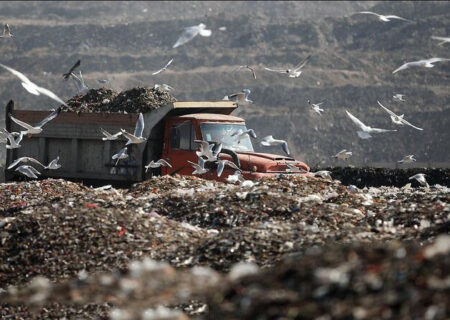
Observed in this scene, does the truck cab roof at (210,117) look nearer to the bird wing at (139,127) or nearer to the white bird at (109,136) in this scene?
the bird wing at (139,127)

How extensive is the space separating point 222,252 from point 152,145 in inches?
277

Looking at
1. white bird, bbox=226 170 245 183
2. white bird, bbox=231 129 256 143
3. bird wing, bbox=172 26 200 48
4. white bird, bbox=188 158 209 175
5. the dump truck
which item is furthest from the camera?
the dump truck

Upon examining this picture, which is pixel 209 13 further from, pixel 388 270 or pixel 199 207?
pixel 388 270

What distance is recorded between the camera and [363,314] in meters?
4.39

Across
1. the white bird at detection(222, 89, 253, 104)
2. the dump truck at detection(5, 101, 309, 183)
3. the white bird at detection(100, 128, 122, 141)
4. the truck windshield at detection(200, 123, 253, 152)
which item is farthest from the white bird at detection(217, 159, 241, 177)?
the white bird at detection(222, 89, 253, 104)

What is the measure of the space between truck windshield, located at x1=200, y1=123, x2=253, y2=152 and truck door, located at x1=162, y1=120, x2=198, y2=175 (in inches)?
9.3

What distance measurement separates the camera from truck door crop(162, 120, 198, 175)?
1479 cm

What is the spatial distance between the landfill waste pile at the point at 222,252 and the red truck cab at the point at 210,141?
1094 millimetres

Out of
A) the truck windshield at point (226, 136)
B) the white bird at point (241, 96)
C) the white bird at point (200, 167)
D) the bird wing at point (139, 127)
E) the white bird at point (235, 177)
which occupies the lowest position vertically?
the white bird at point (235, 177)

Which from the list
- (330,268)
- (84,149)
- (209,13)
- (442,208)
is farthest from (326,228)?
(209,13)

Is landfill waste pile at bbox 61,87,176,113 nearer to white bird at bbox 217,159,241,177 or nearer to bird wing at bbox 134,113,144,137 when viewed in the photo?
bird wing at bbox 134,113,144,137

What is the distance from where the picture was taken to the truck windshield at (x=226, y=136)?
1477 cm

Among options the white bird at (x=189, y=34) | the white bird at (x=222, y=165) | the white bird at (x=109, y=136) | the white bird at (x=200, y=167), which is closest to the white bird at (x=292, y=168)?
the white bird at (x=222, y=165)

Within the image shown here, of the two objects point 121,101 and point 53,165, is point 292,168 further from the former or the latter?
point 53,165
